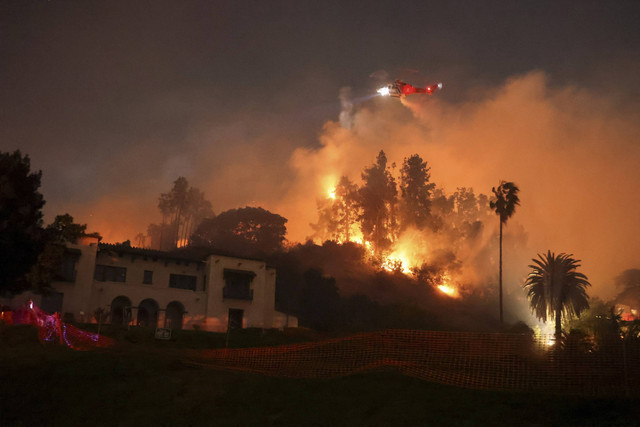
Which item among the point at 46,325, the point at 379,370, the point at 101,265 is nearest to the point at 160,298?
the point at 101,265

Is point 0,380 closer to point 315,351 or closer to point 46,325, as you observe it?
point 46,325

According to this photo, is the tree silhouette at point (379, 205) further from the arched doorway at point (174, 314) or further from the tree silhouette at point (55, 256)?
the tree silhouette at point (55, 256)

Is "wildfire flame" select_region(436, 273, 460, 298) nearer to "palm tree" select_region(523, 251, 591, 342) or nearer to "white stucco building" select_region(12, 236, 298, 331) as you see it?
"palm tree" select_region(523, 251, 591, 342)

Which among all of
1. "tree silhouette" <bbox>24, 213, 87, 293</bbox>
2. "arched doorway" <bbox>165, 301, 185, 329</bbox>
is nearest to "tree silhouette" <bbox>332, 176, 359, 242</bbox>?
"arched doorway" <bbox>165, 301, 185, 329</bbox>

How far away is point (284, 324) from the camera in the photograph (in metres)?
51.5

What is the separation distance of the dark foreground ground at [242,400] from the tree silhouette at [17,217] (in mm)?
7394

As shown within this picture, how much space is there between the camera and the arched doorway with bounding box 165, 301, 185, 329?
4684 centimetres

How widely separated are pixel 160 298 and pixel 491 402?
37175 mm

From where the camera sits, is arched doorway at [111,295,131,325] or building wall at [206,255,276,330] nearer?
arched doorway at [111,295,131,325]

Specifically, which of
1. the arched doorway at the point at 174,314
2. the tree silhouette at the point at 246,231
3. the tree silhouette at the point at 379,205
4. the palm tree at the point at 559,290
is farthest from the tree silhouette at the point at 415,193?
the arched doorway at the point at 174,314

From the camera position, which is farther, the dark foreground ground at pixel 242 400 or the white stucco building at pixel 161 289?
the white stucco building at pixel 161 289

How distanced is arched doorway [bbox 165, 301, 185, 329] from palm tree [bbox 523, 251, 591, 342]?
37978 millimetres

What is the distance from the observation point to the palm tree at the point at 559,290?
53.0m

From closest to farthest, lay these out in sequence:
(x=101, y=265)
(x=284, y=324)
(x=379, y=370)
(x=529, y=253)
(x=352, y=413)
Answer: (x=352, y=413), (x=379, y=370), (x=101, y=265), (x=284, y=324), (x=529, y=253)
